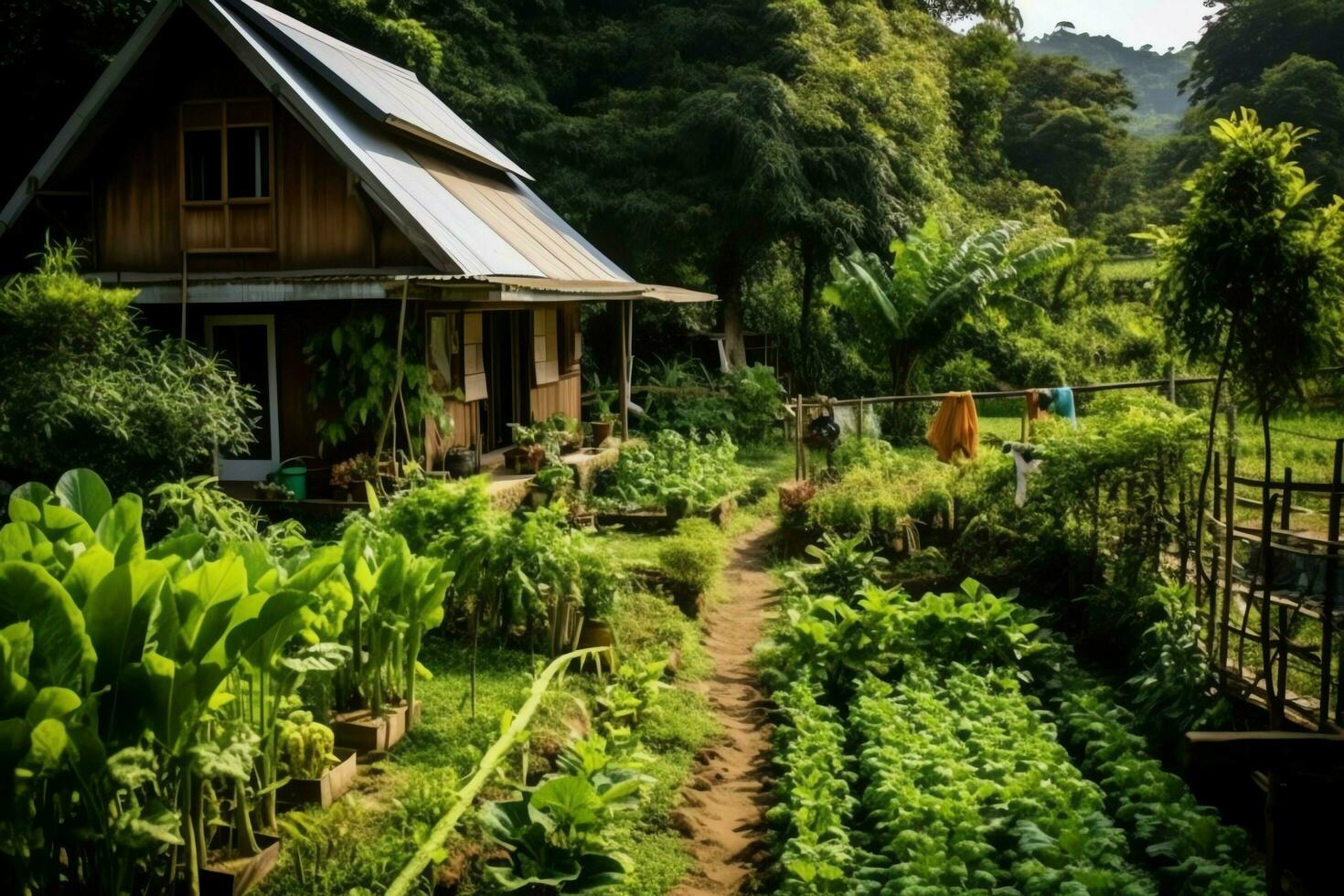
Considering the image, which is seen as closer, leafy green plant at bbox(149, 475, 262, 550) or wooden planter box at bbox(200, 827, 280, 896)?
wooden planter box at bbox(200, 827, 280, 896)

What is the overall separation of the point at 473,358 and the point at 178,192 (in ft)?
13.4

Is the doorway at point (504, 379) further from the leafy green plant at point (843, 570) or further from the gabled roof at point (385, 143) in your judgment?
the leafy green plant at point (843, 570)

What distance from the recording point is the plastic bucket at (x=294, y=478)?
42.4 feet

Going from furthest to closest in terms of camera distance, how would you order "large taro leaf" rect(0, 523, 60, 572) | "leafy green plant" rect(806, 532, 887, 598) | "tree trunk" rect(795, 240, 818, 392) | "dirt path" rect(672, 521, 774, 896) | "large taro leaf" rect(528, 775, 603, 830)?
1. "tree trunk" rect(795, 240, 818, 392)
2. "leafy green plant" rect(806, 532, 887, 598)
3. "dirt path" rect(672, 521, 774, 896)
4. "large taro leaf" rect(528, 775, 603, 830)
5. "large taro leaf" rect(0, 523, 60, 572)

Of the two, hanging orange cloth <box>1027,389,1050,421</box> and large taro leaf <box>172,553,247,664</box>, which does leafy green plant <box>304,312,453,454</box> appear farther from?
large taro leaf <box>172,553,247,664</box>

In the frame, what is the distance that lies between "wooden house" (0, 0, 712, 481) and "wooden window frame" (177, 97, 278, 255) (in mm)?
16

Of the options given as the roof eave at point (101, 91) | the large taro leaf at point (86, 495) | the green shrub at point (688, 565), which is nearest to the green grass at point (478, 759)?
the green shrub at point (688, 565)

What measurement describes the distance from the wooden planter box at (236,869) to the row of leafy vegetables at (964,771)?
2436 millimetres

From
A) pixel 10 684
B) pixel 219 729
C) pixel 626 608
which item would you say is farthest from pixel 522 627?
pixel 10 684

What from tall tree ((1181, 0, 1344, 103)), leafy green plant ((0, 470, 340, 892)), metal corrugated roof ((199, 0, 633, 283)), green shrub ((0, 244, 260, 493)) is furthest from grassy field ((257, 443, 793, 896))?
tall tree ((1181, 0, 1344, 103))

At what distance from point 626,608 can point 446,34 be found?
1943cm

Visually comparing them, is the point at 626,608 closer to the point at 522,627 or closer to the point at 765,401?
the point at 522,627

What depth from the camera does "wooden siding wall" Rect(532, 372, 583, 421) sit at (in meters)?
17.9

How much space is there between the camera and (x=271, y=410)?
1399 centimetres
